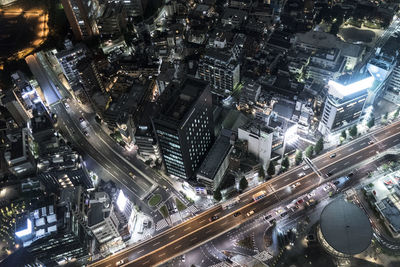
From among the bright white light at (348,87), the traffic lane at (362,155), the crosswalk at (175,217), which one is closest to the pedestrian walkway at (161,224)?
the crosswalk at (175,217)

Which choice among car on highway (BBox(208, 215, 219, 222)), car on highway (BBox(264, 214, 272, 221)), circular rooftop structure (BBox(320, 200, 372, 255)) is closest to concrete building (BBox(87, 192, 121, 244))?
car on highway (BBox(208, 215, 219, 222))

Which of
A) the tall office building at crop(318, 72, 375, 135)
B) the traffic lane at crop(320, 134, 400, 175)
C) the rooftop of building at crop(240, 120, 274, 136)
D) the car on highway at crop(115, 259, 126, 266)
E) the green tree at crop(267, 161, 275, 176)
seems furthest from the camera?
the traffic lane at crop(320, 134, 400, 175)

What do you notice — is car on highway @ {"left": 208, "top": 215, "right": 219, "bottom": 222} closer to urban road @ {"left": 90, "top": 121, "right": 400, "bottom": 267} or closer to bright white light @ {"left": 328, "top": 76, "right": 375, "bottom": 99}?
urban road @ {"left": 90, "top": 121, "right": 400, "bottom": 267}

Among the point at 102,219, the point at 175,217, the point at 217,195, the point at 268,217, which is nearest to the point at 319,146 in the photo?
the point at 268,217

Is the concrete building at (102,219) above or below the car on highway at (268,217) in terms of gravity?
above

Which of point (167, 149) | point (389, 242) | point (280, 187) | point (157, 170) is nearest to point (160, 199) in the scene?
point (157, 170)

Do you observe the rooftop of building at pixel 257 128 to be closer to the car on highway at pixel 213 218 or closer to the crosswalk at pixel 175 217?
the car on highway at pixel 213 218

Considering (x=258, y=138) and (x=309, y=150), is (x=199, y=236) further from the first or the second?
(x=309, y=150)

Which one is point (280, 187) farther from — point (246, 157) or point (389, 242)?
point (389, 242)
